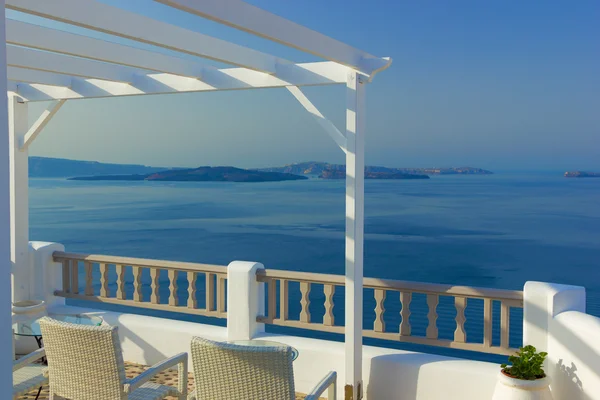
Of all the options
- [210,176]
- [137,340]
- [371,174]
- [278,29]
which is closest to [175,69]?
[278,29]

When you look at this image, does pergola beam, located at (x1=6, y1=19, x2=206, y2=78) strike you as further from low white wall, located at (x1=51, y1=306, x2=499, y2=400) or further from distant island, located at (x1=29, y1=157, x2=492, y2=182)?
distant island, located at (x1=29, y1=157, x2=492, y2=182)

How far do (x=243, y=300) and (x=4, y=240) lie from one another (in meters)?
3.71

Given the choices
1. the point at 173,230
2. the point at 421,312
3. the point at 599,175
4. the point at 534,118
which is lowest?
the point at 421,312

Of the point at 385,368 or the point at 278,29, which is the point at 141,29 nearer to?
the point at 278,29

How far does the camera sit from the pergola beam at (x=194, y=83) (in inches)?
184

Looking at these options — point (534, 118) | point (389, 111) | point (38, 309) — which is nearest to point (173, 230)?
point (389, 111)

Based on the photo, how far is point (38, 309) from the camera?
6078 millimetres

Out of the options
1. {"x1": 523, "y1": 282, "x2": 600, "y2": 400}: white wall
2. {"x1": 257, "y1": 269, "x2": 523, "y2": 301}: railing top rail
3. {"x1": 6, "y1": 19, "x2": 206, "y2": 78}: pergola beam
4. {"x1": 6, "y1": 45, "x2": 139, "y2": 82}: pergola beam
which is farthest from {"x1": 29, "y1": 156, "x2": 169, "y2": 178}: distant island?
{"x1": 523, "y1": 282, "x2": 600, "y2": 400}: white wall

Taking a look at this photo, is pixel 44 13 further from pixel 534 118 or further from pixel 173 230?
pixel 173 230

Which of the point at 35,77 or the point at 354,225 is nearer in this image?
the point at 354,225

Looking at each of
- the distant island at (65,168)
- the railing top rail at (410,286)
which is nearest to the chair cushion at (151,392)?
the railing top rail at (410,286)

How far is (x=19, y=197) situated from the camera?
6.20 m

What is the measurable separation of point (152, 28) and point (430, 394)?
3.31m

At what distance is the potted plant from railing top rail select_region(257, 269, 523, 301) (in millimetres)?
526
